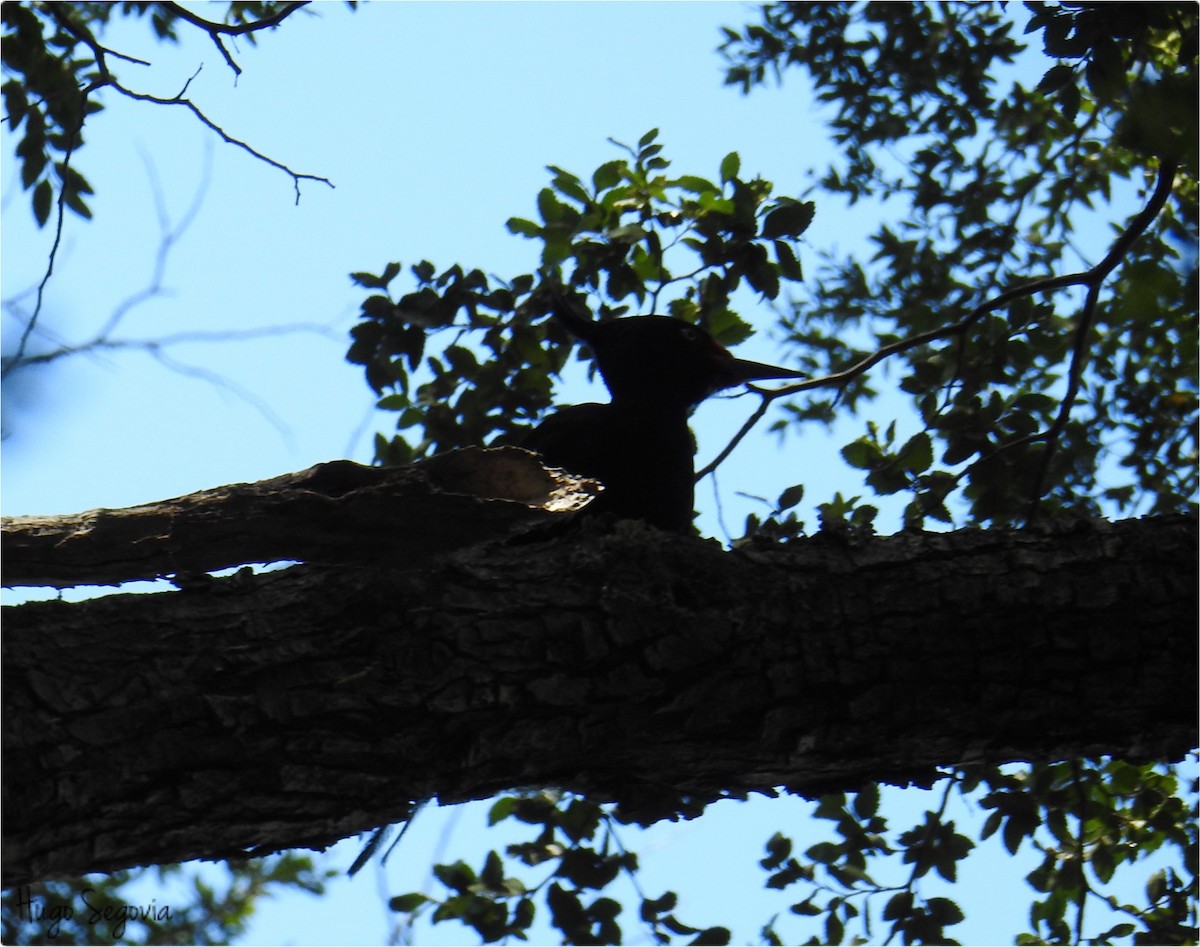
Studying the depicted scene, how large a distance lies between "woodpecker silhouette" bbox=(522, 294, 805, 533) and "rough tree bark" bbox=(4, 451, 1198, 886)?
1157 millimetres

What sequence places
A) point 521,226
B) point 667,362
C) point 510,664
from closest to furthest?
point 510,664, point 521,226, point 667,362

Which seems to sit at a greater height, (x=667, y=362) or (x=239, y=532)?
(x=667, y=362)

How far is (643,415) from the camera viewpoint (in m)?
3.96

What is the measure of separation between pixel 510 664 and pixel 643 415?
2.05 m

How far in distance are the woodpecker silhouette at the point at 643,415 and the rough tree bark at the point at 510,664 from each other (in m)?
1.16

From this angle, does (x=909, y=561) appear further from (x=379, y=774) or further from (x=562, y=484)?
(x=379, y=774)

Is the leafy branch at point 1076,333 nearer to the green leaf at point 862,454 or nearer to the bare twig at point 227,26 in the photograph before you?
the green leaf at point 862,454

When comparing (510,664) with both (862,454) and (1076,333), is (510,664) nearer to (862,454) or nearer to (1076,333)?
(862,454)

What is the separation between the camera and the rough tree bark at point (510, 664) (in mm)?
1855

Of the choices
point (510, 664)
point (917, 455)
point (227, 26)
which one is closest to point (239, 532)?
point (510, 664)

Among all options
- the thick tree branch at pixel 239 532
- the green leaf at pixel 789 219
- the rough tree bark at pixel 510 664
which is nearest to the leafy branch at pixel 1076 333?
the green leaf at pixel 789 219

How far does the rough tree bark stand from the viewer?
186 centimetres

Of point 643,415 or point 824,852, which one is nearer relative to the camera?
point 824,852

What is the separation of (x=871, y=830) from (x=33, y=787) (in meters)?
2.52
